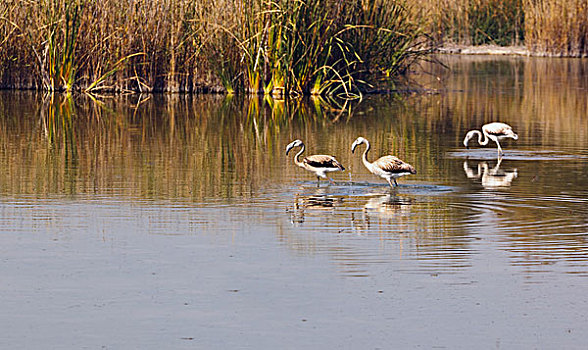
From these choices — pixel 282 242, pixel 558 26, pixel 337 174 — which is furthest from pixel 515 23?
pixel 282 242

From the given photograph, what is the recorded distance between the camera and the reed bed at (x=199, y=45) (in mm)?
21656

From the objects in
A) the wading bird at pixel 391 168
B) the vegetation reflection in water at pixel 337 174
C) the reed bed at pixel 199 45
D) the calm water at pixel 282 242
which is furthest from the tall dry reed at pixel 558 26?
the wading bird at pixel 391 168

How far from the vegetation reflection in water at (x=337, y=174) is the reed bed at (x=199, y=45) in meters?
0.81

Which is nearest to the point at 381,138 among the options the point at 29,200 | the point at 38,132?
the point at 38,132

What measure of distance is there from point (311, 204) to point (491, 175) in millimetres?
2700

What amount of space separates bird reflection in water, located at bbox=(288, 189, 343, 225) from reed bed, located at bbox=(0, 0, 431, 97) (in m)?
11.0

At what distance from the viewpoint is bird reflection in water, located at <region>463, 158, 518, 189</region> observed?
11.3m

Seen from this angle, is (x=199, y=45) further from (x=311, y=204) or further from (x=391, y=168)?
(x=311, y=204)

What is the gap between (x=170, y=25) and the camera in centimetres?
2256

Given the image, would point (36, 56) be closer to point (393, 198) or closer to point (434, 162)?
point (434, 162)

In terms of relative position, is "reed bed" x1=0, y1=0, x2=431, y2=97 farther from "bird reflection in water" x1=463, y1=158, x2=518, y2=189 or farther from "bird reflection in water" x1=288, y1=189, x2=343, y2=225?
"bird reflection in water" x1=288, y1=189, x2=343, y2=225

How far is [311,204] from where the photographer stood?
1002cm

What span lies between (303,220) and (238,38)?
1316 cm

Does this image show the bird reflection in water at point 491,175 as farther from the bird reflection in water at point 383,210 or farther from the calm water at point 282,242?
the bird reflection in water at point 383,210
